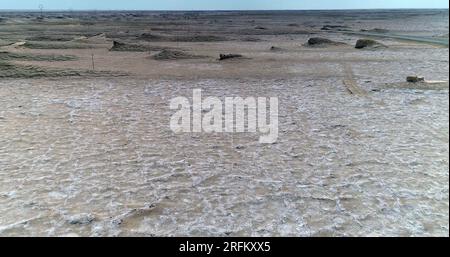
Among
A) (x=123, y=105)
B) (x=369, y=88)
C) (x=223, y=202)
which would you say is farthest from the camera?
(x=369, y=88)

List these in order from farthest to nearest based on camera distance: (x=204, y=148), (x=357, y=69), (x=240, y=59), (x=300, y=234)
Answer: (x=240, y=59), (x=357, y=69), (x=204, y=148), (x=300, y=234)

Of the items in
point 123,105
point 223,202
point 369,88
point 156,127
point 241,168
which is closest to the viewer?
point 223,202

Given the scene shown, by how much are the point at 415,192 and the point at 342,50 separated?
2091 centimetres

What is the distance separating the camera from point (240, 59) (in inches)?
813

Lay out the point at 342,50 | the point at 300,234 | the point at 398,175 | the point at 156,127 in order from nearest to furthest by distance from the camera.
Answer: the point at 300,234
the point at 398,175
the point at 156,127
the point at 342,50

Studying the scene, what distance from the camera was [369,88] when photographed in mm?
13250

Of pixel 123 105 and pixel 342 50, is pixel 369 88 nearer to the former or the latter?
pixel 123 105

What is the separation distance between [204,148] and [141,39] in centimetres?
2897

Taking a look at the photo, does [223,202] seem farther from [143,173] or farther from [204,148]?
[204,148]

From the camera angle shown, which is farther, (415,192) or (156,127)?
(156,127)

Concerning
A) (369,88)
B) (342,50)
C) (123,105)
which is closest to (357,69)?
(369,88)

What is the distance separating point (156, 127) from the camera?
29.9 ft
